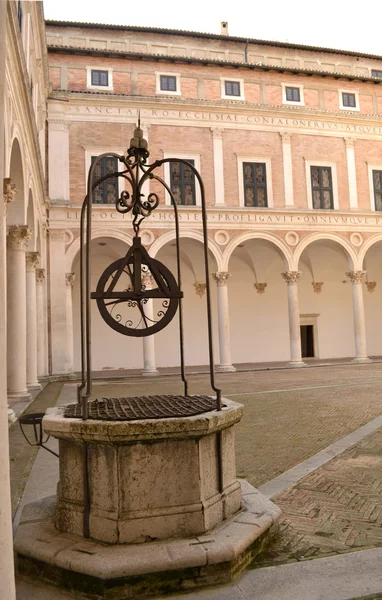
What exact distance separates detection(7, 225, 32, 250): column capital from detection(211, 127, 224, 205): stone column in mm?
10821

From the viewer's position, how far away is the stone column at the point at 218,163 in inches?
813

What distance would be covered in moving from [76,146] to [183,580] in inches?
751

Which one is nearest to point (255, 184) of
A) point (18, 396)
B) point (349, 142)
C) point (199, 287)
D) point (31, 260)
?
point (349, 142)

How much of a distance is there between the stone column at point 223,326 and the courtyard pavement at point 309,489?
959cm

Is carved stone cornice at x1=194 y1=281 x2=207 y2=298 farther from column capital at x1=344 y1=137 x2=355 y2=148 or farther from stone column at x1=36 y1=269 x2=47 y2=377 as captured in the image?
stone column at x1=36 y1=269 x2=47 y2=377

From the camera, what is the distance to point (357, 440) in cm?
661

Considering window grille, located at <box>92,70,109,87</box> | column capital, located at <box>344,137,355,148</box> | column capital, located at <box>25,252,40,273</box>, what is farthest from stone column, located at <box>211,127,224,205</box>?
column capital, located at <box>25,252,40,273</box>

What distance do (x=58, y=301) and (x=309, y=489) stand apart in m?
15.7

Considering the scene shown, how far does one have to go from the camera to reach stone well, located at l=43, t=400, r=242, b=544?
3.07 meters

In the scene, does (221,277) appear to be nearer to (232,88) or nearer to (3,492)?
(232,88)

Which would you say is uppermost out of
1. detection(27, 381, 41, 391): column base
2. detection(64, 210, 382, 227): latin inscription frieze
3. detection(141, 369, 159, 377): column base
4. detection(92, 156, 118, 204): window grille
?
→ detection(92, 156, 118, 204): window grille

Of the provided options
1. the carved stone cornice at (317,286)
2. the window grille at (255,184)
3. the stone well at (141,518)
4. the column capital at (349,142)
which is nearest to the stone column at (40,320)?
the window grille at (255,184)

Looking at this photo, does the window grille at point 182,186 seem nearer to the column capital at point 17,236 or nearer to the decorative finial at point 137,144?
the column capital at point 17,236

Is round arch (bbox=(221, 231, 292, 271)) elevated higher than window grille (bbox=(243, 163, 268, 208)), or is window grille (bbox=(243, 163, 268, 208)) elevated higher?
window grille (bbox=(243, 163, 268, 208))
